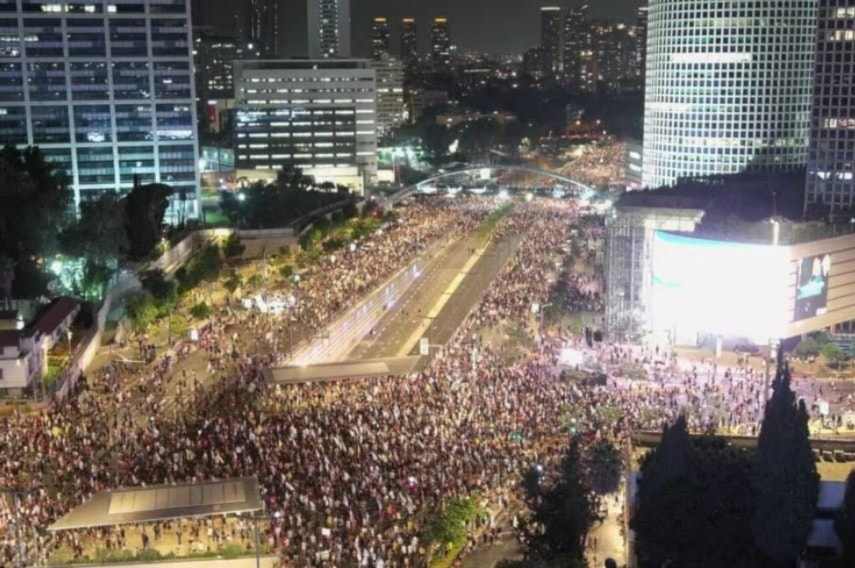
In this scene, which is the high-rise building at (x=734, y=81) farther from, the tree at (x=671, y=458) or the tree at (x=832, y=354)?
the tree at (x=671, y=458)

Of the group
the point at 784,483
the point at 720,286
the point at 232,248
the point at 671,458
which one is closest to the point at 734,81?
the point at 232,248

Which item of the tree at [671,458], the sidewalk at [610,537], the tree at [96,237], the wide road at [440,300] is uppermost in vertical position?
the tree at [96,237]

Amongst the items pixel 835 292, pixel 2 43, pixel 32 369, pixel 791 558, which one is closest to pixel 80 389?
pixel 32 369

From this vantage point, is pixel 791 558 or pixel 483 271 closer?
pixel 791 558

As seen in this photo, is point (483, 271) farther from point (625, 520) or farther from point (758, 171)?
point (625, 520)

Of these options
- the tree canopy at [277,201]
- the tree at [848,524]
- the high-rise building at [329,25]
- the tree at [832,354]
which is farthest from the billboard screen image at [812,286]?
the high-rise building at [329,25]

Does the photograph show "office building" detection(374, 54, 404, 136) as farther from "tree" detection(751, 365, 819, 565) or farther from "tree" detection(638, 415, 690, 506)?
"tree" detection(751, 365, 819, 565)
